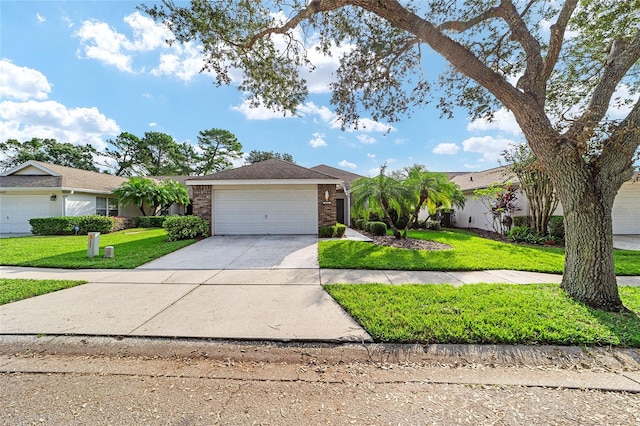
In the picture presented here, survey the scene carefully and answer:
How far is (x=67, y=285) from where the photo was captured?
16.8 ft

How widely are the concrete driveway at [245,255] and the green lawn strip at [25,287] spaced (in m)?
1.63

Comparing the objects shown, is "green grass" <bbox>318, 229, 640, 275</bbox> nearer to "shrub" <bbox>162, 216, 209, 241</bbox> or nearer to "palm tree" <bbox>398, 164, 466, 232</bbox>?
"palm tree" <bbox>398, 164, 466, 232</bbox>

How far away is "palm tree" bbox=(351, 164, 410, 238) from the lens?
9.78 metres

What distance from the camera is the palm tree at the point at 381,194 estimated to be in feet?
32.1

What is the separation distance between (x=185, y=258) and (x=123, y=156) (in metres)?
36.1

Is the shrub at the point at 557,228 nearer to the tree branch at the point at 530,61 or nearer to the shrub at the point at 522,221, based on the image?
the shrub at the point at 522,221

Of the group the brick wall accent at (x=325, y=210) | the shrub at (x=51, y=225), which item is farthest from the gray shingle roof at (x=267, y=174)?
the shrub at (x=51, y=225)

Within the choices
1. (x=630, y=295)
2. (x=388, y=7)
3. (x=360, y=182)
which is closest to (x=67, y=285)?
(x=388, y=7)

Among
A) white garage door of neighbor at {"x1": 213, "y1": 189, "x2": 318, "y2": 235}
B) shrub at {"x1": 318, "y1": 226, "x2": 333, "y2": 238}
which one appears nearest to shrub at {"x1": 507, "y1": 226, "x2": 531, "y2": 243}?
shrub at {"x1": 318, "y1": 226, "x2": 333, "y2": 238}

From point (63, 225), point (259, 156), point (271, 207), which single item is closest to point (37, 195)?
point (63, 225)

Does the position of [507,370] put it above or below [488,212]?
below

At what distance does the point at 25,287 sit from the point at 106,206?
619 inches

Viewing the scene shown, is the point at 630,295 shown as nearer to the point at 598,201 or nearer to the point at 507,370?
the point at 598,201

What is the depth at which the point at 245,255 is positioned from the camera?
315 inches
